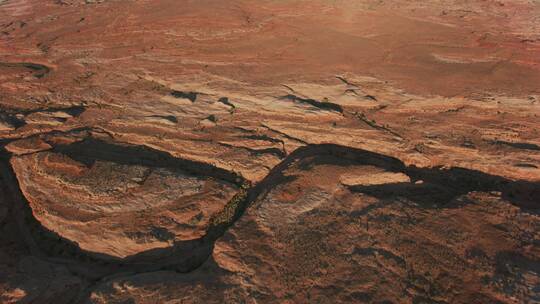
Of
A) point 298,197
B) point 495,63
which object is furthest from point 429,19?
point 298,197

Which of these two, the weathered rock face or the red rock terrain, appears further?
the weathered rock face

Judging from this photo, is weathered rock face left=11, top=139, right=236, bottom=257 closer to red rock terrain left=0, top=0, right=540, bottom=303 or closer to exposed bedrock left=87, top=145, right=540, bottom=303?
red rock terrain left=0, top=0, right=540, bottom=303

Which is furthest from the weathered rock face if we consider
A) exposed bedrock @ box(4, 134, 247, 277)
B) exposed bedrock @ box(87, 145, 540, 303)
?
exposed bedrock @ box(87, 145, 540, 303)

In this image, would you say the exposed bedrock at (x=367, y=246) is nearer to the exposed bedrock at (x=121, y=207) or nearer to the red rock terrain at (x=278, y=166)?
the red rock terrain at (x=278, y=166)

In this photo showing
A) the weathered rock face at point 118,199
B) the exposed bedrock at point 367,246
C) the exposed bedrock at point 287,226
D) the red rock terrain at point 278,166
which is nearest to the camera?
the exposed bedrock at point 367,246

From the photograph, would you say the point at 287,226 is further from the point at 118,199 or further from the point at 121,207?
the point at 118,199

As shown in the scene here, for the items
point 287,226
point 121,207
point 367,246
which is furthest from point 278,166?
point 121,207

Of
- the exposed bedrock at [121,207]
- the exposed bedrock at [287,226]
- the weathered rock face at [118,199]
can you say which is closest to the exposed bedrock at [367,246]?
the exposed bedrock at [287,226]

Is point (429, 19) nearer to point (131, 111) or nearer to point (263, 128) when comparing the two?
point (263, 128)

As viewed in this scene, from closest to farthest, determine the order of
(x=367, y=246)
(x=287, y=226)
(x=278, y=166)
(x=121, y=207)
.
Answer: (x=367, y=246)
(x=287, y=226)
(x=121, y=207)
(x=278, y=166)
